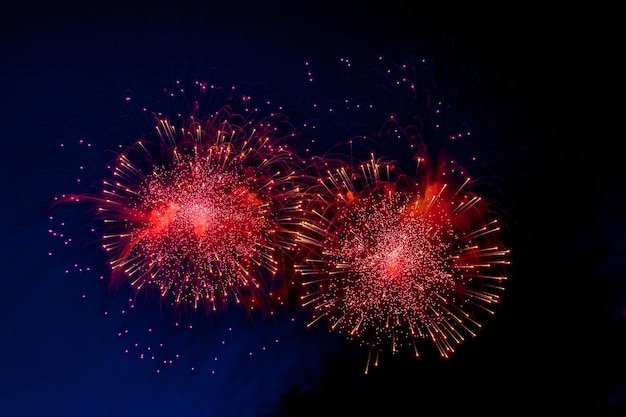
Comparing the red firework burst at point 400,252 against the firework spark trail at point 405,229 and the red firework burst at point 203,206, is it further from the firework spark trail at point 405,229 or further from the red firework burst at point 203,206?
the red firework burst at point 203,206

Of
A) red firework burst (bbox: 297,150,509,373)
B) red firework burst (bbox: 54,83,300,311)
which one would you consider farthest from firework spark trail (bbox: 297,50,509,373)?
red firework burst (bbox: 54,83,300,311)

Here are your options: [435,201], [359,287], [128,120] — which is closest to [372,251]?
[359,287]

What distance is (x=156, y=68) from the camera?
6.25m

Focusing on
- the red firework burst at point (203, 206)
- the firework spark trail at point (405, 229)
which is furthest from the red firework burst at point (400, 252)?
the red firework burst at point (203, 206)

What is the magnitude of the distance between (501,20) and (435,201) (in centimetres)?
311

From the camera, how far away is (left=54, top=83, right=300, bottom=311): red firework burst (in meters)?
5.57

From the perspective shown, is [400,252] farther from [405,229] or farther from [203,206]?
[203,206]

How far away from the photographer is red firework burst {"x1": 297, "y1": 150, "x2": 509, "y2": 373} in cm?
559

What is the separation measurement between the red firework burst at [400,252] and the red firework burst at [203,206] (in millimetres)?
626

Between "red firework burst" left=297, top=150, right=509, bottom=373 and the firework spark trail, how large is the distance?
→ 0.01 m

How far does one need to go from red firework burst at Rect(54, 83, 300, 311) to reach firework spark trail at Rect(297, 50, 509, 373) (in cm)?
61

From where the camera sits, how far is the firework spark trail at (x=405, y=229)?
5598mm

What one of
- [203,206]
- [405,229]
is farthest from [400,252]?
[203,206]

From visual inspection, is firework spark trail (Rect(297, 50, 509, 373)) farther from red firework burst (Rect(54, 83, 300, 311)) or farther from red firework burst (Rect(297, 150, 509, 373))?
red firework burst (Rect(54, 83, 300, 311))
